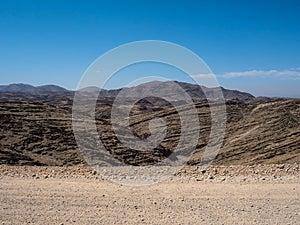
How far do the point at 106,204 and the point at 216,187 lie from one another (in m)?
2.73

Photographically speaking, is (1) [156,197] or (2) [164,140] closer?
(1) [156,197]

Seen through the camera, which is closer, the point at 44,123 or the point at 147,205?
the point at 147,205

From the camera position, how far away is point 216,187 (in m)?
8.62

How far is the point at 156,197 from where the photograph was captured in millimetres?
7809

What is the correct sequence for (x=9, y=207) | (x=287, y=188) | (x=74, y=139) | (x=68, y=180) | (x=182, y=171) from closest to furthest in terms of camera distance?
1. (x=9, y=207)
2. (x=287, y=188)
3. (x=68, y=180)
4. (x=182, y=171)
5. (x=74, y=139)

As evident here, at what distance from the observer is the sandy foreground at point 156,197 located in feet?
21.5

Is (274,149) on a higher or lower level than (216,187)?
lower

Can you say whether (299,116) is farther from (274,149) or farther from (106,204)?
(106,204)

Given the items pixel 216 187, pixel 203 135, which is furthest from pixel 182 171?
pixel 203 135

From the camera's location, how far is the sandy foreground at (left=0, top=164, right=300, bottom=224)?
6.55 m

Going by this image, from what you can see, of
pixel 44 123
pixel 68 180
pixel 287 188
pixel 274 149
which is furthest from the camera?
pixel 274 149

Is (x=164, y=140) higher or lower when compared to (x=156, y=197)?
lower

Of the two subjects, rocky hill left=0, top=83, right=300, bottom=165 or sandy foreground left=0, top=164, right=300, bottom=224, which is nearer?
sandy foreground left=0, top=164, right=300, bottom=224

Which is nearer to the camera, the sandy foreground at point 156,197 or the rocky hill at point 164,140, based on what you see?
the sandy foreground at point 156,197
